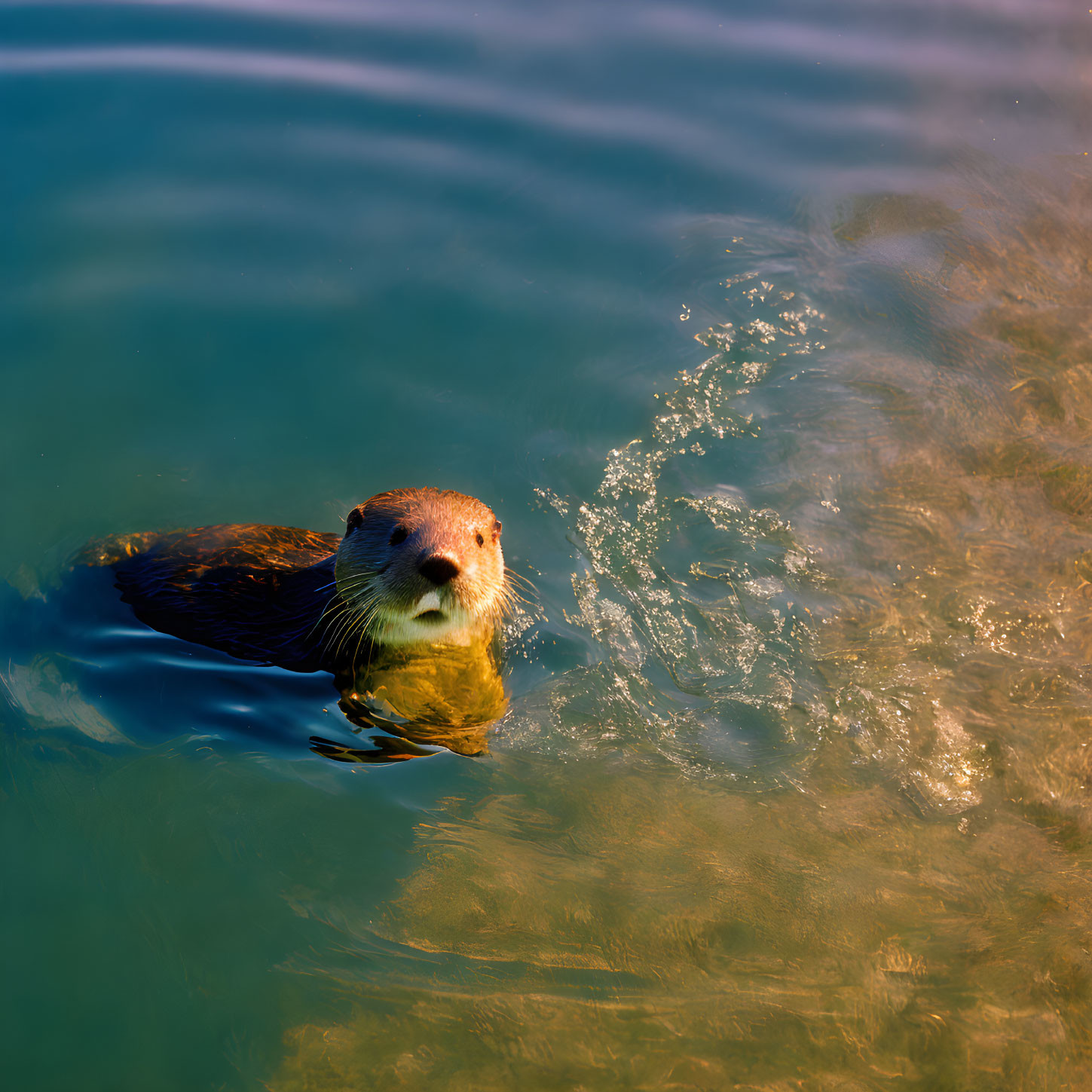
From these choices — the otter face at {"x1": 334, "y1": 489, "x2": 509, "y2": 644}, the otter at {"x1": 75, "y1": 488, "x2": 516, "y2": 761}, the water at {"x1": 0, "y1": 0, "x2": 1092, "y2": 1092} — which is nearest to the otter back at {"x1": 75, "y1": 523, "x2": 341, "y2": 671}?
the otter at {"x1": 75, "y1": 488, "x2": 516, "y2": 761}

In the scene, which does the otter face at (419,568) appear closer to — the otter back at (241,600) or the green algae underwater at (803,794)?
the otter back at (241,600)

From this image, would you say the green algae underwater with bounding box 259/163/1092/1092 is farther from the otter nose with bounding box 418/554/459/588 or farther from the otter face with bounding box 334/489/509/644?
the otter nose with bounding box 418/554/459/588

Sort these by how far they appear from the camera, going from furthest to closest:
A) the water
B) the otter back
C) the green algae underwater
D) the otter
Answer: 1. the otter back
2. the otter
3. the water
4. the green algae underwater

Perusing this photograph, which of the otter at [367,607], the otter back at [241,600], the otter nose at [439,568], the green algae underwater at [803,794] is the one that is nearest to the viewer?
the green algae underwater at [803,794]

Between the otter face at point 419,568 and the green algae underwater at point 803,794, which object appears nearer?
the green algae underwater at point 803,794

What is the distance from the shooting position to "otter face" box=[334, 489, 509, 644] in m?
3.66

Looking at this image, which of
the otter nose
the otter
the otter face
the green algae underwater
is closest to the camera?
the green algae underwater

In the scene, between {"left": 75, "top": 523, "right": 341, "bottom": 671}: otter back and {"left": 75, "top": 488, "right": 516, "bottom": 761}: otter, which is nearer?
{"left": 75, "top": 488, "right": 516, "bottom": 761}: otter

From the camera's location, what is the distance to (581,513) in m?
5.00

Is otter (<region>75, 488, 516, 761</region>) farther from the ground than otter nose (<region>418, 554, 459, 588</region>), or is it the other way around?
otter nose (<region>418, 554, 459, 588</region>)

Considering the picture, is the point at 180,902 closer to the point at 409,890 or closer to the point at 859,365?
the point at 409,890

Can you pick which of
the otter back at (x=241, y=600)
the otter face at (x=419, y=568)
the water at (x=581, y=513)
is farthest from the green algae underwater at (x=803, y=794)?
the otter back at (x=241, y=600)

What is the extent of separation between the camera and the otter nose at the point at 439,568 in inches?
138

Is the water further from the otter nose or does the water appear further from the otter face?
the otter nose
